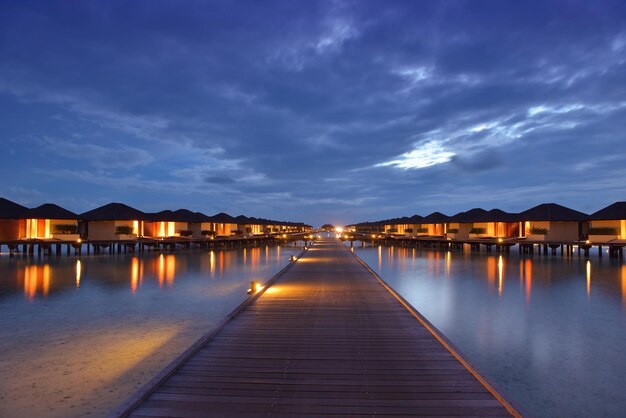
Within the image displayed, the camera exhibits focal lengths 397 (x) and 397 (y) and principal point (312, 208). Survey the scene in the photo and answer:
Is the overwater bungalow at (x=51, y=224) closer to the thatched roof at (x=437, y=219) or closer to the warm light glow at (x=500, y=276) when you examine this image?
the warm light glow at (x=500, y=276)

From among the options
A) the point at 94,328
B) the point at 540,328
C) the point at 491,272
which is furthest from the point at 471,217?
the point at 94,328

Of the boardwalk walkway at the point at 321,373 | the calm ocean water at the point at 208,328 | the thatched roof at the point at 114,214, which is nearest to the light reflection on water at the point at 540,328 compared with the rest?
the calm ocean water at the point at 208,328

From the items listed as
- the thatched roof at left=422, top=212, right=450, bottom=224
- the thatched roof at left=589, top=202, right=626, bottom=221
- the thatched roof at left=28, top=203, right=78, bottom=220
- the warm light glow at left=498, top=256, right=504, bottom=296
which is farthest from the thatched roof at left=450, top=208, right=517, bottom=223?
the thatched roof at left=28, top=203, right=78, bottom=220

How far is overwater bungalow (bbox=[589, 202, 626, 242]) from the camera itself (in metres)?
33.4

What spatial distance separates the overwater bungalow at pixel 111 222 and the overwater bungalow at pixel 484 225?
37.4m

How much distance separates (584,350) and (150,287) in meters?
17.1

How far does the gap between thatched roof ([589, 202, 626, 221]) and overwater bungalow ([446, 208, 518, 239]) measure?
31.7ft

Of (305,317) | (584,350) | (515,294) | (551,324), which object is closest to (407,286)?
(515,294)

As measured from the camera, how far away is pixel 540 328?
12.1 m

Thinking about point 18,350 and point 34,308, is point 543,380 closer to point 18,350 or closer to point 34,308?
point 18,350

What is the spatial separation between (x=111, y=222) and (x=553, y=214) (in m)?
43.5

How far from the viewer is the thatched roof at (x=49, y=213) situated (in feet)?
117

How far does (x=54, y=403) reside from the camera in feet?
22.1

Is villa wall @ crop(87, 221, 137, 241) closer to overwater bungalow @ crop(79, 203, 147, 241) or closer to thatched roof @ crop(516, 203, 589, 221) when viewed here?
overwater bungalow @ crop(79, 203, 147, 241)
